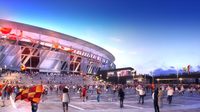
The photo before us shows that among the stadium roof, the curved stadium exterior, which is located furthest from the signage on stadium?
the stadium roof

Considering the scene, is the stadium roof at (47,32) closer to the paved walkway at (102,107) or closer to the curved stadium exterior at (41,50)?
the curved stadium exterior at (41,50)

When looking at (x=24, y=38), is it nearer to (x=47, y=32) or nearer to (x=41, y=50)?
(x=41, y=50)

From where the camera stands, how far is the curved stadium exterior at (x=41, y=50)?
96812 millimetres

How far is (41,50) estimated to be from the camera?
10594 centimetres

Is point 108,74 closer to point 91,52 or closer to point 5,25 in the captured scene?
point 91,52

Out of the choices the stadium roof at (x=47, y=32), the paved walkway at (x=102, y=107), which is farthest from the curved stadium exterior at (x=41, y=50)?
the paved walkway at (x=102, y=107)

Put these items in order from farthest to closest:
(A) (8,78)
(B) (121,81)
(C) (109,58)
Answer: (C) (109,58) → (B) (121,81) → (A) (8,78)

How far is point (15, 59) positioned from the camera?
4006 inches

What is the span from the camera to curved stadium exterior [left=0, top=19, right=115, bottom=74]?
96812 mm

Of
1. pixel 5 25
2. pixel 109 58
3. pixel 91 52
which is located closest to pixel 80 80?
pixel 5 25

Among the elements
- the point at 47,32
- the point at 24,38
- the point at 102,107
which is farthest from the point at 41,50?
the point at 102,107

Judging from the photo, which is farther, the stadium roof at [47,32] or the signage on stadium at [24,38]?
the stadium roof at [47,32]

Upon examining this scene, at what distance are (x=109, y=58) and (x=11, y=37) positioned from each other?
64488mm

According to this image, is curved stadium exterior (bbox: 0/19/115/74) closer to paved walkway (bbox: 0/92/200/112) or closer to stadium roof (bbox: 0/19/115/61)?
stadium roof (bbox: 0/19/115/61)
